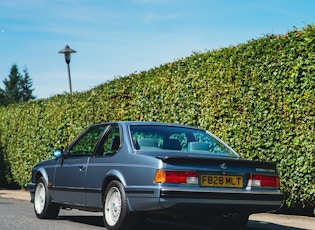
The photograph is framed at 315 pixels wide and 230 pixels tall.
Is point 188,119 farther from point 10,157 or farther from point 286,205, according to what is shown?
point 10,157

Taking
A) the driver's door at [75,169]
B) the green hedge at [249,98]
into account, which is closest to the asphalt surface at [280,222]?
the green hedge at [249,98]

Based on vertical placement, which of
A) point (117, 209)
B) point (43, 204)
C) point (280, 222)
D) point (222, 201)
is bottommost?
point (280, 222)

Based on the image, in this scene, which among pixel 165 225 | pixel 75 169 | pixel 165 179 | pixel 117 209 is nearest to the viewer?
pixel 165 179

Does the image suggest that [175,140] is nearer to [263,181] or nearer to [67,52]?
[263,181]

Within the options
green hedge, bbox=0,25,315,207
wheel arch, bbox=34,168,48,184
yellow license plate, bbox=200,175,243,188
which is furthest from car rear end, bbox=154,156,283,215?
wheel arch, bbox=34,168,48,184

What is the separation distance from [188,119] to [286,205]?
2691 millimetres

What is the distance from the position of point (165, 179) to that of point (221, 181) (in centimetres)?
73

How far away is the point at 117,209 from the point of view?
8383mm

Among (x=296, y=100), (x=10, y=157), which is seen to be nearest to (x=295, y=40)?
(x=296, y=100)

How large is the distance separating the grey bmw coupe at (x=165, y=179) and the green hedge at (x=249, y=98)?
188 centimetres

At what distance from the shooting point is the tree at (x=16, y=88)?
11395cm

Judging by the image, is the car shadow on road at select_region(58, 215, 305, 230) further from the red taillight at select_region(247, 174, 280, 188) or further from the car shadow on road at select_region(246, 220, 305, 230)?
the red taillight at select_region(247, 174, 280, 188)

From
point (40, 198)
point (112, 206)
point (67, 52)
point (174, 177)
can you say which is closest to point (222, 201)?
point (174, 177)

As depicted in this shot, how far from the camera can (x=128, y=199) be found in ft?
26.4
